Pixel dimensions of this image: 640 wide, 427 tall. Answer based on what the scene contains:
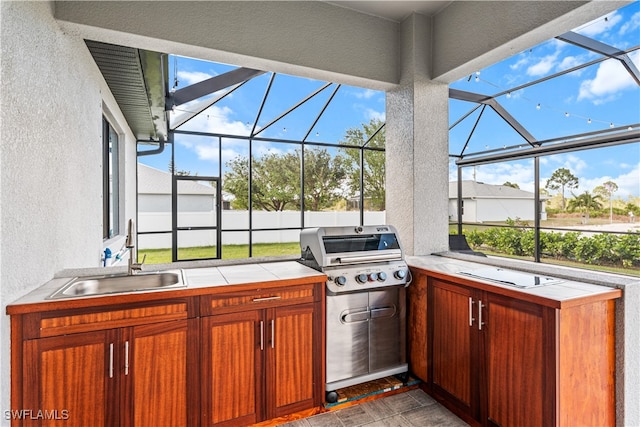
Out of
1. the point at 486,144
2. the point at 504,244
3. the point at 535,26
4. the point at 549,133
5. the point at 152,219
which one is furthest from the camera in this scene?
the point at 152,219

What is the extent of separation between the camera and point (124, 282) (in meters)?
2.03

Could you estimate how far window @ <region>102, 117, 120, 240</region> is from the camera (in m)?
3.20

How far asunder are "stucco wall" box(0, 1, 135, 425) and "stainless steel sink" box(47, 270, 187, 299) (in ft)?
0.53

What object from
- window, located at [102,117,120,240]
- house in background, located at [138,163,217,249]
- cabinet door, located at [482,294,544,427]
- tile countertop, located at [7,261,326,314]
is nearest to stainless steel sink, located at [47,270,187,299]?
tile countertop, located at [7,261,326,314]

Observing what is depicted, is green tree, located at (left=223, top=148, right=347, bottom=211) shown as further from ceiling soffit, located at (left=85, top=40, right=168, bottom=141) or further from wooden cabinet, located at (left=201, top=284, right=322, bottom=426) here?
wooden cabinet, located at (left=201, top=284, right=322, bottom=426)

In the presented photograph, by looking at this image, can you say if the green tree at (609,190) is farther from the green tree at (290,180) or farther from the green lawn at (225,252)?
the green lawn at (225,252)

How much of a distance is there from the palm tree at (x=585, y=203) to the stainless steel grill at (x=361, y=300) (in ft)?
23.1

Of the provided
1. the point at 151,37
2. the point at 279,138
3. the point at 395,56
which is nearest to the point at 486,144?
the point at 279,138

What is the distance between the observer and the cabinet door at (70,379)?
1.42 m

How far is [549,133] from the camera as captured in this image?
577 centimetres

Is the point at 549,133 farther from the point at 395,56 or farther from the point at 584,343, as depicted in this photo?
the point at 584,343

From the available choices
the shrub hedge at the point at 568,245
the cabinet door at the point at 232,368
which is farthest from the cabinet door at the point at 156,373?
the shrub hedge at the point at 568,245

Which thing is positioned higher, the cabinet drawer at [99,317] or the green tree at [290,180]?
the green tree at [290,180]

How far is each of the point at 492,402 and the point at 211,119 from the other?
6.20m
